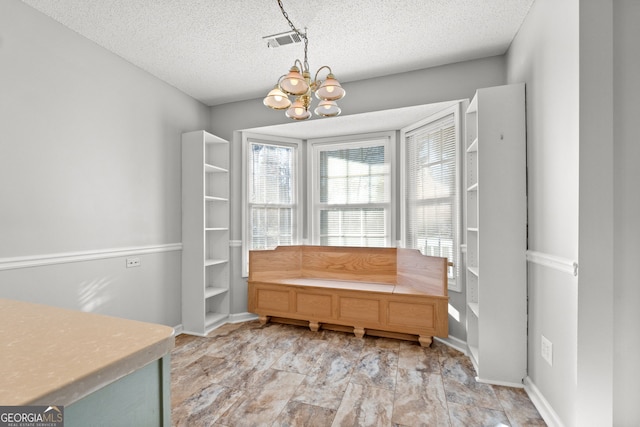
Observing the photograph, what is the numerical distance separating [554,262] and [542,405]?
0.95 metres

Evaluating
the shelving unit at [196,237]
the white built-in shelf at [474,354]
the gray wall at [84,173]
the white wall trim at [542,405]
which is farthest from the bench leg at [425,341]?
the gray wall at [84,173]

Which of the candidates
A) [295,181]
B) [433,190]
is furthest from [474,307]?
[295,181]

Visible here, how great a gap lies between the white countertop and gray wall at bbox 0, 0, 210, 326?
5.74 ft

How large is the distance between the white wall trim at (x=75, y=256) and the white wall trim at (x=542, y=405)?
341 centimetres

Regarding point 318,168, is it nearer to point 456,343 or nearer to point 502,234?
point 502,234

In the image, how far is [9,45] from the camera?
1.99 meters

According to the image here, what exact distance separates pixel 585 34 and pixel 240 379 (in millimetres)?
3078

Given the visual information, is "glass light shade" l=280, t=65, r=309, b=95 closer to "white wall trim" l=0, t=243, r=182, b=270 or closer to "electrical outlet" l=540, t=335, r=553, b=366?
"white wall trim" l=0, t=243, r=182, b=270

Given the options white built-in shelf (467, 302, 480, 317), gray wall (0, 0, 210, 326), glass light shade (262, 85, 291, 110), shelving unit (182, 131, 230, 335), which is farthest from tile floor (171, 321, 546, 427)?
glass light shade (262, 85, 291, 110)

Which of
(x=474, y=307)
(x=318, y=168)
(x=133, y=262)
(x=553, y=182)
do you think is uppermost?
(x=318, y=168)

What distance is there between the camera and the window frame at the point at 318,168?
3.67 meters

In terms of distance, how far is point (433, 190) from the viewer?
324 centimetres

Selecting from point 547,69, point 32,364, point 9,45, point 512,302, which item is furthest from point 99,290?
point 547,69

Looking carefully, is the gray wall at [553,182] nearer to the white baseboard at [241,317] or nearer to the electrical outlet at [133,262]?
the white baseboard at [241,317]
